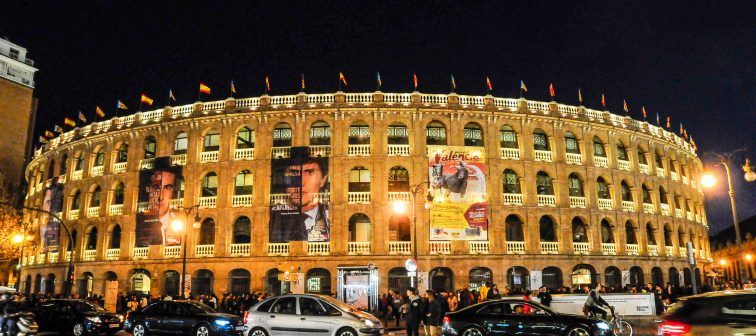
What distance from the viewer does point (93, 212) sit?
3953 centimetres

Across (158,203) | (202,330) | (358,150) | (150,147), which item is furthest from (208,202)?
(202,330)

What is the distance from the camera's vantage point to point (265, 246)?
3391cm

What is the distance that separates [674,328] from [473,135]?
88.1ft

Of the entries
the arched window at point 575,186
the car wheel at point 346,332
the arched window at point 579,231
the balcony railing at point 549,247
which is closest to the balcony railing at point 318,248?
the balcony railing at point 549,247

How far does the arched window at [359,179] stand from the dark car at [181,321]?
17526mm

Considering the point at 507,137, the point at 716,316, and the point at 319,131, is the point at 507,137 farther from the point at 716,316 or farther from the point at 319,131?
the point at 716,316

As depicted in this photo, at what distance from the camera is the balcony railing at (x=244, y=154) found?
1398 inches

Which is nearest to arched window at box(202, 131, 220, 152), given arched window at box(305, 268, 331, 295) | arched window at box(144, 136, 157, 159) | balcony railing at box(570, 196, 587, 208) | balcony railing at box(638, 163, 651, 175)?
arched window at box(144, 136, 157, 159)

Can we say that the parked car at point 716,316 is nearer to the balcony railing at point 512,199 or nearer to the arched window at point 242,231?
the balcony railing at point 512,199

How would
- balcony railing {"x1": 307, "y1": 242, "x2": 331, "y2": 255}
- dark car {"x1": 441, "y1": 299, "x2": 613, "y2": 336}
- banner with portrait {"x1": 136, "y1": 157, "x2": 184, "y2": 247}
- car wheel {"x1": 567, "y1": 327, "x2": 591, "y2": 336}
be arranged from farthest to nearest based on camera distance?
banner with portrait {"x1": 136, "y1": 157, "x2": 184, "y2": 247}, balcony railing {"x1": 307, "y1": 242, "x2": 331, "y2": 255}, dark car {"x1": 441, "y1": 299, "x2": 613, "y2": 336}, car wheel {"x1": 567, "y1": 327, "x2": 591, "y2": 336}

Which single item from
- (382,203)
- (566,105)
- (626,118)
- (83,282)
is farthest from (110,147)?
(626,118)

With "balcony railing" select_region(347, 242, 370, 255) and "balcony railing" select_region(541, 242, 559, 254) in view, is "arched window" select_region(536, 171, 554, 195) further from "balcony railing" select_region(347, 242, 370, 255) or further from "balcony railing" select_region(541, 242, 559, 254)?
"balcony railing" select_region(347, 242, 370, 255)

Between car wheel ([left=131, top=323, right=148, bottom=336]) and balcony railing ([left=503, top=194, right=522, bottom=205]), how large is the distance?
23481 mm

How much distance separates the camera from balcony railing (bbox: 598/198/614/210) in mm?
37344
